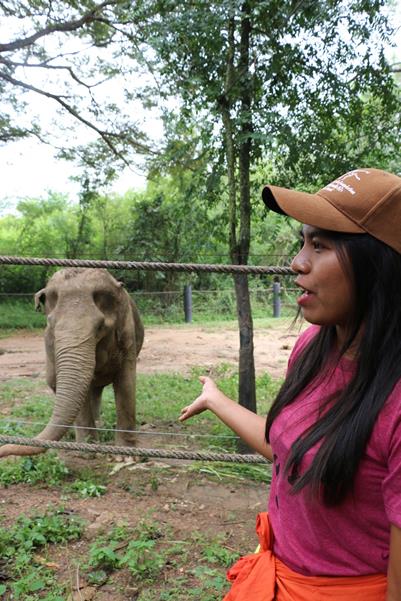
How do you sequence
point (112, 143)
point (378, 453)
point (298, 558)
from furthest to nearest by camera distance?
point (112, 143) < point (298, 558) < point (378, 453)

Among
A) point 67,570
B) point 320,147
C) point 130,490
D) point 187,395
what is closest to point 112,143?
point 187,395

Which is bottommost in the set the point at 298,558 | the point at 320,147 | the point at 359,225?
the point at 298,558

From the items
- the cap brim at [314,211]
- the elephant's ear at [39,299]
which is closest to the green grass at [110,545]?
the elephant's ear at [39,299]

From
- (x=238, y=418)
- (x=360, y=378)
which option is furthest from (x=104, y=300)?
(x=360, y=378)

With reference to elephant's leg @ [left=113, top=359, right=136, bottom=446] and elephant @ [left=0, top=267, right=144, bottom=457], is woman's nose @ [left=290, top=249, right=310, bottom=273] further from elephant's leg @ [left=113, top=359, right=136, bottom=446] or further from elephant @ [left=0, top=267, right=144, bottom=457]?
elephant's leg @ [left=113, top=359, right=136, bottom=446]

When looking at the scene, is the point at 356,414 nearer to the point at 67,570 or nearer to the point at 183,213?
the point at 67,570

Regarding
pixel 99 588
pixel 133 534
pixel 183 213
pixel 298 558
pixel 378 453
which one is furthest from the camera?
pixel 183 213

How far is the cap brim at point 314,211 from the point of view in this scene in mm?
1169

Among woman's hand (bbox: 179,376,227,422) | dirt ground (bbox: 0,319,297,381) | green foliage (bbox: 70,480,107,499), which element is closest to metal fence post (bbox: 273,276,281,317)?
dirt ground (bbox: 0,319,297,381)

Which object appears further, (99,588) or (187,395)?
(187,395)

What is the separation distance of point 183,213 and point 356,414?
16.1ft

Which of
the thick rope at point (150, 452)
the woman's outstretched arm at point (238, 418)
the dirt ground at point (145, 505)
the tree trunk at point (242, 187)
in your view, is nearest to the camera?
the woman's outstretched arm at point (238, 418)

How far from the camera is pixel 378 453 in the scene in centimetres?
110

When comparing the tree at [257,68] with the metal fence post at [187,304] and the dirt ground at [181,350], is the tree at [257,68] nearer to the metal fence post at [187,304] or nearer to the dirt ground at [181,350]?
the dirt ground at [181,350]
